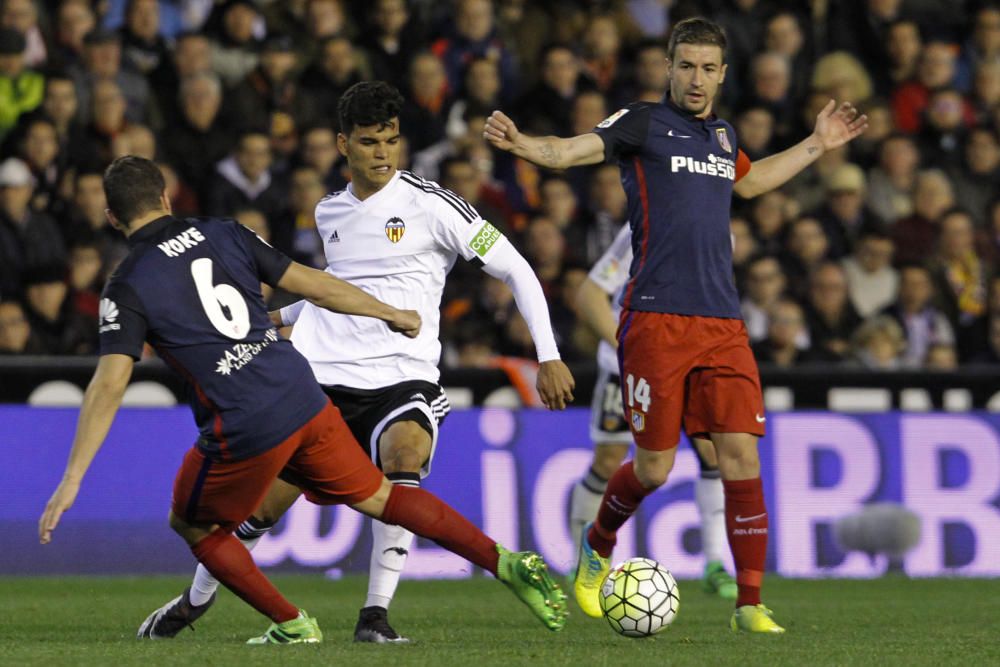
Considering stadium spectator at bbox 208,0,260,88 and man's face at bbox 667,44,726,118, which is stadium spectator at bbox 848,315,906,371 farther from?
man's face at bbox 667,44,726,118

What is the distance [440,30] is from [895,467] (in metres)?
5.16

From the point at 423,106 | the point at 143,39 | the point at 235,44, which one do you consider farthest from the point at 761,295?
the point at 143,39

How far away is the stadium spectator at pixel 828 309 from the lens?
13.3 metres

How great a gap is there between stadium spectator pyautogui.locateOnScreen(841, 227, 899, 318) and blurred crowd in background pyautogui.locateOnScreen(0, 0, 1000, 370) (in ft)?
0.06

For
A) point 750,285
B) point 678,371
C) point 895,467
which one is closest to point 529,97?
point 750,285

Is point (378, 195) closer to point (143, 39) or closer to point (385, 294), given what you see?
point (385, 294)

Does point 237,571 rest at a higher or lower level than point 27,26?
lower

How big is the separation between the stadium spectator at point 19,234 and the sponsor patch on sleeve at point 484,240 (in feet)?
18.0

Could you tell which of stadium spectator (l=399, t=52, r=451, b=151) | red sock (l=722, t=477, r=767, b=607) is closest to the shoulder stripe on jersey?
red sock (l=722, t=477, r=767, b=607)

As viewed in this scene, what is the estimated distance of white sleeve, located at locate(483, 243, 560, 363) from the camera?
22.6 ft

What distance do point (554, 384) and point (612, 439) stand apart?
3.74m

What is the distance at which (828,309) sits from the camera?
43.9ft

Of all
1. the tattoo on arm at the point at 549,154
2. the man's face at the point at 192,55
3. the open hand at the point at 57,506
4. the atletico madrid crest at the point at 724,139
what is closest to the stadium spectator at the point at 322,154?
the man's face at the point at 192,55

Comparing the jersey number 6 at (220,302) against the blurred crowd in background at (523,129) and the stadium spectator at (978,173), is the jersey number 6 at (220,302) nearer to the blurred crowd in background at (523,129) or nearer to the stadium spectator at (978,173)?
the blurred crowd in background at (523,129)
